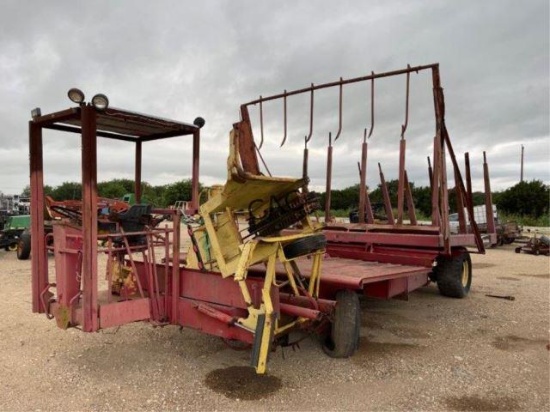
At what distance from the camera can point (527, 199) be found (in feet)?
105

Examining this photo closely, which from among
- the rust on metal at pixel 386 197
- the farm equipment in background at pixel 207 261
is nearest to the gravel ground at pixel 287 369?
the farm equipment in background at pixel 207 261

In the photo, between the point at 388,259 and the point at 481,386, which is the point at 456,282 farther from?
the point at 481,386

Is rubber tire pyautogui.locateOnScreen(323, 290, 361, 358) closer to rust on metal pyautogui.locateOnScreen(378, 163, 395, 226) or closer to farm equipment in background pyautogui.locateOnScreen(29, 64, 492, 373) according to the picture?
farm equipment in background pyautogui.locateOnScreen(29, 64, 492, 373)

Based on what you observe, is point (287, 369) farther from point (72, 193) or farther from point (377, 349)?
point (72, 193)

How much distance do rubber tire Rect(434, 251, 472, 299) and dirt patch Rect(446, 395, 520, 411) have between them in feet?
11.4

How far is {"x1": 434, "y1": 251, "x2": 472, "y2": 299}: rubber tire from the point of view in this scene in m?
6.88

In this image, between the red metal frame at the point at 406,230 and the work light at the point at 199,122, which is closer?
the work light at the point at 199,122

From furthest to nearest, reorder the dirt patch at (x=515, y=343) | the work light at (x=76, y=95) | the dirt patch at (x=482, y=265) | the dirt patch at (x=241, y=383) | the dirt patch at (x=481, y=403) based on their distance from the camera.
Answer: the dirt patch at (x=482, y=265), the dirt patch at (x=515, y=343), the dirt patch at (x=241, y=383), the dirt patch at (x=481, y=403), the work light at (x=76, y=95)

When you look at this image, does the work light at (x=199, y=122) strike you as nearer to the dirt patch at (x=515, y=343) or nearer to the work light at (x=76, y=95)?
the work light at (x=76, y=95)

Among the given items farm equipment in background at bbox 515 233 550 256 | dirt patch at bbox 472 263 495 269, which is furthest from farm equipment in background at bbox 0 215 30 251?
farm equipment in background at bbox 515 233 550 256

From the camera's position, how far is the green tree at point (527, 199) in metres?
31.3

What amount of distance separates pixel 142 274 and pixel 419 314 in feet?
12.5

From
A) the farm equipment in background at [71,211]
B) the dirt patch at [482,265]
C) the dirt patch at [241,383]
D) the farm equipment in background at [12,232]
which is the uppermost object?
the farm equipment in background at [71,211]

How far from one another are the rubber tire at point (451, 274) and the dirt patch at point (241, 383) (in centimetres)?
400
